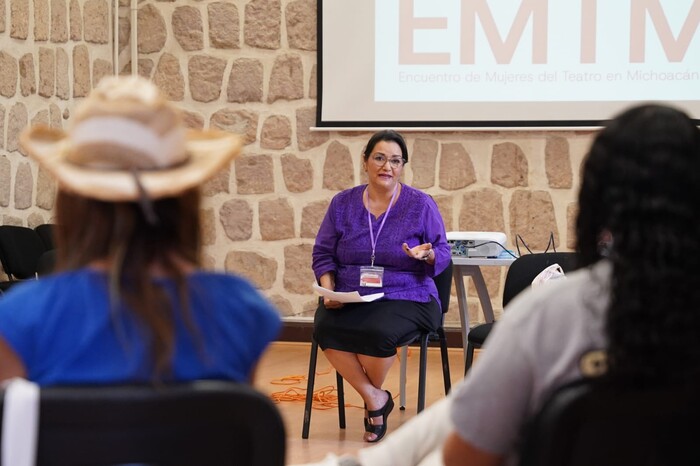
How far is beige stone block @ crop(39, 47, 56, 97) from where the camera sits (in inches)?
232

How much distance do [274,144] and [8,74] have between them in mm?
1778

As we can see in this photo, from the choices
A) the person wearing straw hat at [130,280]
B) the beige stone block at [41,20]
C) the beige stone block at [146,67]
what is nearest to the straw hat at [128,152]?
the person wearing straw hat at [130,280]

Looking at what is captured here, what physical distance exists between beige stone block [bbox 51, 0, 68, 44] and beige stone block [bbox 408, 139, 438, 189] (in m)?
2.33

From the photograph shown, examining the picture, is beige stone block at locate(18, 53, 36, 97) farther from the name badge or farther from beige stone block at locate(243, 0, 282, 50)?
the name badge

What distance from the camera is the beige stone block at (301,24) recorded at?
6.42m

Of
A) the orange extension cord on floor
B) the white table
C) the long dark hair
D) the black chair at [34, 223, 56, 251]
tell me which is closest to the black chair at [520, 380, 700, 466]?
the long dark hair

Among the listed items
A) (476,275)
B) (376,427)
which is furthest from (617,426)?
(476,275)

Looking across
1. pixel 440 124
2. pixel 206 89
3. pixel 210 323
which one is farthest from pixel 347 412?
pixel 210 323

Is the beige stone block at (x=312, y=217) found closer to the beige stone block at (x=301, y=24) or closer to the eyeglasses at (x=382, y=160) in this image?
the beige stone block at (x=301, y=24)

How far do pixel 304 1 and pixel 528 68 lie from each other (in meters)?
1.54

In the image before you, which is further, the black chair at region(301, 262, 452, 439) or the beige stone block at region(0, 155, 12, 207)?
the beige stone block at region(0, 155, 12, 207)

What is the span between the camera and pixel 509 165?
6238 millimetres

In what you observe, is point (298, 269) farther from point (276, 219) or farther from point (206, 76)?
point (206, 76)

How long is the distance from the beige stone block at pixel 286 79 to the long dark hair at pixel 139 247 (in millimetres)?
5218
